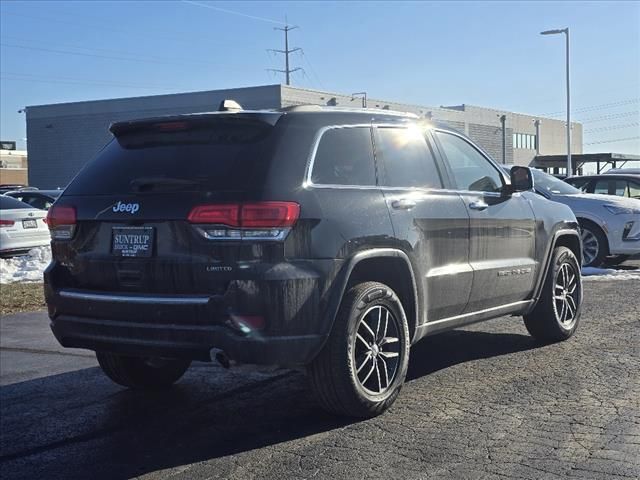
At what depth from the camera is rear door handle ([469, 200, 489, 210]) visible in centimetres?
621

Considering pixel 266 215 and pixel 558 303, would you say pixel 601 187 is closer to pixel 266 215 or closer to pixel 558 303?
pixel 558 303

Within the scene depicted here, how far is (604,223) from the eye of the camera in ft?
43.7

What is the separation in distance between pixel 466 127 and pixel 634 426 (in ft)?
219

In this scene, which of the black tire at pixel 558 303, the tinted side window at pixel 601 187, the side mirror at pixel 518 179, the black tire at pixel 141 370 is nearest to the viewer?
the black tire at pixel 141 370

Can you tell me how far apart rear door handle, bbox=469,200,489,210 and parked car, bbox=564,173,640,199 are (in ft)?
33.2

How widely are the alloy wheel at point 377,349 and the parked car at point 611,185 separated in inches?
454

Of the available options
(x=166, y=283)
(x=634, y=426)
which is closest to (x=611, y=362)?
(x=634, y=426)

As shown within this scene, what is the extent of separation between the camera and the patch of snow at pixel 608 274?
39.1 feet

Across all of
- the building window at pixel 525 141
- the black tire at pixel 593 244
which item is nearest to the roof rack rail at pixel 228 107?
the black tire at pixel 593 244

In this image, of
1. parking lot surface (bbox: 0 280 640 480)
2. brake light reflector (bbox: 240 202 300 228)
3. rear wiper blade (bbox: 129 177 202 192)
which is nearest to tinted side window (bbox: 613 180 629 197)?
parking lot surface (bbox: 0 280 640 480)

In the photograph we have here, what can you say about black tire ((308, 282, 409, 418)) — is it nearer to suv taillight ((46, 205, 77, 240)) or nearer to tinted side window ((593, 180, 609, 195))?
suv taillight ((46, 205, 77, 240))

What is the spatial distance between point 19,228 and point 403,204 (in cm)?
1190

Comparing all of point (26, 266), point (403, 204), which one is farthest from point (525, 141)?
point (403, 204)

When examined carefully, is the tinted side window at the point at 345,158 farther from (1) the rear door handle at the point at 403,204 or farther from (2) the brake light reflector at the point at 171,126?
(2) the brake light reflector at the point at 171,126
